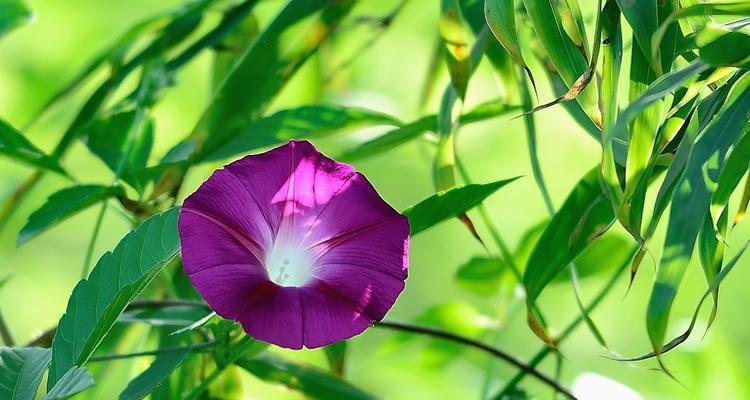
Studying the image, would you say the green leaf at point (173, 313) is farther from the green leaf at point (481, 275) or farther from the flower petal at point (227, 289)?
the green leaf at point (481, 275)

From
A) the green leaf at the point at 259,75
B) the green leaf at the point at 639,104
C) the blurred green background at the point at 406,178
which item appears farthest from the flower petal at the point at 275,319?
the blurred green background at the point at 406,178

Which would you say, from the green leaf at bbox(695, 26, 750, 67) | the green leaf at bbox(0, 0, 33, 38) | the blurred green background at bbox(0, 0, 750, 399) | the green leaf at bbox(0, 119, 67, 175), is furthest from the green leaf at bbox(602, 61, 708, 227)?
the blurred green background at bbox(0, 0, 750, 399)

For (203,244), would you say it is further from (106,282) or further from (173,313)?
(173,313)

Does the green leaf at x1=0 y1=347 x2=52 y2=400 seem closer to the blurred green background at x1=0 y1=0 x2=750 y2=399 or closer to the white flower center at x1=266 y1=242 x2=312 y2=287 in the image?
the white flower center at x1=266 y1=242 x2=312 y2=287

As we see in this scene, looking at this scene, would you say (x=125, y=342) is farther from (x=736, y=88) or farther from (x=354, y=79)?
(x=354, y=79)

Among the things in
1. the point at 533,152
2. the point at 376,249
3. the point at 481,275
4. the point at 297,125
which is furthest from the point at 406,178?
the point at 376,249
